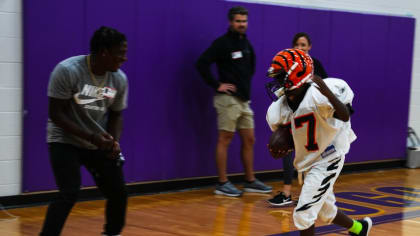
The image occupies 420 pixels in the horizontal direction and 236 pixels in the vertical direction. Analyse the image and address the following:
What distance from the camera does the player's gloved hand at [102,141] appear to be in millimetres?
4051

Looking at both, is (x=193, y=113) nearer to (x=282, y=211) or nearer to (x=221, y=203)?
(x=221, y=203)

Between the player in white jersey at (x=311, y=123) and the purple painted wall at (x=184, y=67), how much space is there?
2.67 m

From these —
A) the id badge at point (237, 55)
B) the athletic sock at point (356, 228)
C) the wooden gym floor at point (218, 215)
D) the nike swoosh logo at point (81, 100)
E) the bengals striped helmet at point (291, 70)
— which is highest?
the id badge at point (237, 55)

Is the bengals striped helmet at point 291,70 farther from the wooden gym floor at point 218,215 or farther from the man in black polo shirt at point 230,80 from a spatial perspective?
the man in black polo shirt at point 230,80

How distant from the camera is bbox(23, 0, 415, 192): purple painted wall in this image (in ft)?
20.4

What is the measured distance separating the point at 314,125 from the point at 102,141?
1494 mm

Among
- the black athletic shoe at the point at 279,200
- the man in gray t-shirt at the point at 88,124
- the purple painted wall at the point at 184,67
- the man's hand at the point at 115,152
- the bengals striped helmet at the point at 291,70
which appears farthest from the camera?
the black athletic shoe at the point at 279,200

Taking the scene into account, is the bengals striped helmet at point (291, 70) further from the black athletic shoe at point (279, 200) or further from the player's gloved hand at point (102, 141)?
the black athletic shoe at point (279, 200)

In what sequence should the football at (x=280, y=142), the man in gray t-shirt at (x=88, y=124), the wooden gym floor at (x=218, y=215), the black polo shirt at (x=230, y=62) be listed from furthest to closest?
the black polo shirt at (x=230, y=62), the wooden gym floor at (x=218, y=215), the football at (x=280, y=142), the man in gray t-shirt at (x=88, y=124)

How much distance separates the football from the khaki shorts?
2.51m

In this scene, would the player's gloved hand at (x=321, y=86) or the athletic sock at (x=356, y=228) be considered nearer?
the player's gloved hand at (x=321, y=86)

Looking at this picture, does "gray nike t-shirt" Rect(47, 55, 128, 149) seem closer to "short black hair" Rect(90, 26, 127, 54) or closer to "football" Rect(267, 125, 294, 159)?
"short black hair" Rect(90, 26, 127, 54)

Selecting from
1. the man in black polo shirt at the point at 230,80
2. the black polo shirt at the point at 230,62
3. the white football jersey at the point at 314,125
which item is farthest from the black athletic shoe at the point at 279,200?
the white football jersey at the point at 314,125

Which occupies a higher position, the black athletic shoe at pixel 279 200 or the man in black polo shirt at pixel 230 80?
the man in black polo shirt at pixel 230 80
